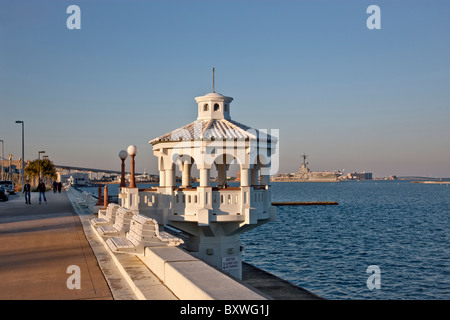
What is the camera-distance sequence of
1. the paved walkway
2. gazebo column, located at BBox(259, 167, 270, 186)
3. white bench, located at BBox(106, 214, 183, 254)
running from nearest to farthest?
the paved walkway
white bench, located at BBox(106, 214, 183, 254)
gazebo column, located at BBox(259, 167, 270, 186)

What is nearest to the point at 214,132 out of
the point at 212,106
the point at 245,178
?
the point at 212,106

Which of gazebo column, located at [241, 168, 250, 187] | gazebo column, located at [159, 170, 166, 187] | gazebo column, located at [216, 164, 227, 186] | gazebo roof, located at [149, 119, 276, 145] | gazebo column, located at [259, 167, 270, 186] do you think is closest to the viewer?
gazebo roof, located at [149, 119, 276, 145]

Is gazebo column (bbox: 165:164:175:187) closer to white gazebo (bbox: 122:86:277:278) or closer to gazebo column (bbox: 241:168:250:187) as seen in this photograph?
white gazebo (bbox: 122:86:277:278)

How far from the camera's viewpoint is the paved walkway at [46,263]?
364 inches

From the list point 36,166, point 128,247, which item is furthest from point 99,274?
point 36,166

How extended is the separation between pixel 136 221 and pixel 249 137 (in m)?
5.78

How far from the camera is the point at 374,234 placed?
56.9 meters

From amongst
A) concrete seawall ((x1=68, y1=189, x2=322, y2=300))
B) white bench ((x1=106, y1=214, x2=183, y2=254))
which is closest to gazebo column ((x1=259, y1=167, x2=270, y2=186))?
concrete seawall ((x1=68, y1=189, x2=322, y2=300))

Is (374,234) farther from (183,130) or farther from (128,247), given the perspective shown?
(128,247)

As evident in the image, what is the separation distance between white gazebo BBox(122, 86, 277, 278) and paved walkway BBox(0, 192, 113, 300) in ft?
10.6

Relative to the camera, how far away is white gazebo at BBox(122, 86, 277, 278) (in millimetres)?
16859

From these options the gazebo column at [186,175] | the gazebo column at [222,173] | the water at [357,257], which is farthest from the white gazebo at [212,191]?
the water at [357,257]

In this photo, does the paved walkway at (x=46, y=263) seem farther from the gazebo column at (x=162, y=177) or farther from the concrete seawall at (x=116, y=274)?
the gazebo column at (x=162, y=177)
